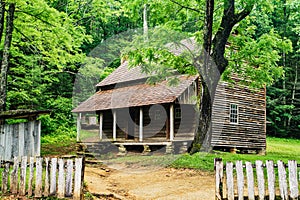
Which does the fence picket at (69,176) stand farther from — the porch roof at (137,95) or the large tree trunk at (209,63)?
the porch roof at (137,95)

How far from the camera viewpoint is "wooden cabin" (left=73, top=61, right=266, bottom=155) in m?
22.0

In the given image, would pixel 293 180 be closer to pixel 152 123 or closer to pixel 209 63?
pixel 209 63

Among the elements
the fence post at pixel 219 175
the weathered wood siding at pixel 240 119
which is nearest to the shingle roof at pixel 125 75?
the weathered wood siding at pixel 240 119

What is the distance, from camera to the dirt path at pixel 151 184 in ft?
36.7

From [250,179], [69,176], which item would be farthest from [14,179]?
[250,179]

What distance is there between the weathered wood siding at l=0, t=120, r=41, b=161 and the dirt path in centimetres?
257

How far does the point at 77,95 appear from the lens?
40.1 metres

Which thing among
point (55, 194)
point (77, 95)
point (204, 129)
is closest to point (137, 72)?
point (204, 129)

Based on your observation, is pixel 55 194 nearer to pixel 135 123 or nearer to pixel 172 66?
pixel 172 66

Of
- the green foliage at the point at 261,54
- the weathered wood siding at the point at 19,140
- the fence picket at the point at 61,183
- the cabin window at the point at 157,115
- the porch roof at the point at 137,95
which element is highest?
the green foliage at the point at 261,54

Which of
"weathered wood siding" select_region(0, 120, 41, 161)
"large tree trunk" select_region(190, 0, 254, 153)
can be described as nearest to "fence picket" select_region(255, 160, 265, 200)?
"large tree trunk" select_region(190, 0, 254, 153)

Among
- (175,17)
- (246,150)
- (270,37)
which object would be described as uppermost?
(175,17)

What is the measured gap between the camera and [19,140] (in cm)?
1396

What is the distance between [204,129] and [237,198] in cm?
858
